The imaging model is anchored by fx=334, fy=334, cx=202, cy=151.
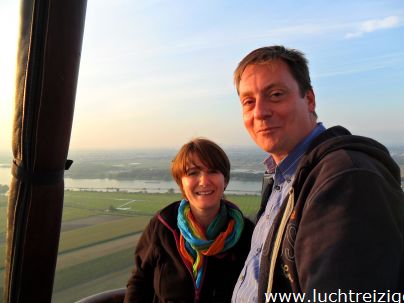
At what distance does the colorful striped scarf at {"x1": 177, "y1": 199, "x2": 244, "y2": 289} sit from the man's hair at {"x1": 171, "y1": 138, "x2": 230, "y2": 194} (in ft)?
0.70

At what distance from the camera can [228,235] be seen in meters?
2.00

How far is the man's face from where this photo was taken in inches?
55.6

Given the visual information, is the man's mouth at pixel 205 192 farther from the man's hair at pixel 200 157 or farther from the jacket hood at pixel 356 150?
the jacket hood at pixel 356 150

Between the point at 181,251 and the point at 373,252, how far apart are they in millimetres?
1385

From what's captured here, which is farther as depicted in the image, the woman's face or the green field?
the green field

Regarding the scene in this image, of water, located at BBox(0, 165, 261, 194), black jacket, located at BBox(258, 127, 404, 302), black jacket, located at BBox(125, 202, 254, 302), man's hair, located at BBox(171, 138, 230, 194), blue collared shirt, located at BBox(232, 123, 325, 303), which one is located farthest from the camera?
man's hair, located at BBox(171, 138, 230, 194)

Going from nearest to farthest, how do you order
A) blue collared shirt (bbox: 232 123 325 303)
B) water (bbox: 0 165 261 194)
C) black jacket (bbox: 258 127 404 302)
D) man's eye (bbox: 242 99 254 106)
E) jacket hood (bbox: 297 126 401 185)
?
black jacket (bbox: 258 127 404 302) < jacket hood (bbox: 297 126 401 185) < blue collared shirt (bbox: 232 123 325 303) < man's eye (bbox: 242 99 254 106) < water (bbox: 0 165 261 194)

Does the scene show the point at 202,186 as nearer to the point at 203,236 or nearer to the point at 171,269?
the point at 203,236

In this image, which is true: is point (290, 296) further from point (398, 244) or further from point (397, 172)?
point (397, 172)

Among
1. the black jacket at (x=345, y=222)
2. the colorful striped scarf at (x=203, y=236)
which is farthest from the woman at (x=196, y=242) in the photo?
the black jacket at (x=345, y=222)

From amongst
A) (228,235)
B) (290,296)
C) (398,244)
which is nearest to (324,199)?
(398,244)

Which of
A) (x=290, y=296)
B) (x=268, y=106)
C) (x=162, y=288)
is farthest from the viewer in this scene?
(x=162, y=288)

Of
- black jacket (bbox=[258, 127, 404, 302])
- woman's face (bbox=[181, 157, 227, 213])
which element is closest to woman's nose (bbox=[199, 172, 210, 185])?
woman's face (bbox=[181, 157, 227, 213])

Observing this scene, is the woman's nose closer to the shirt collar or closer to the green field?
the green field
